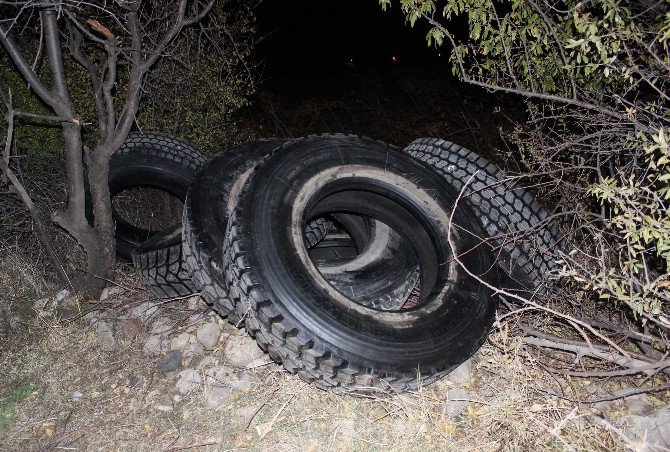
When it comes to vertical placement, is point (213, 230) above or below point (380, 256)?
above

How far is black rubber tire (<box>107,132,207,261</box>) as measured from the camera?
16.5ft

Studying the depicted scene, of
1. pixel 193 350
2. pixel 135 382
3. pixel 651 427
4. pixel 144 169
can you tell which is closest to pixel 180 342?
pixel 193 350

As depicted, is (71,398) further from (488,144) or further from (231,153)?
(488,144)

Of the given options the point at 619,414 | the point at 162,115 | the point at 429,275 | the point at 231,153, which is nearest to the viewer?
the point at 619,414

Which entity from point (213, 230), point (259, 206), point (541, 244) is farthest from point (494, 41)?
point (213, 230)

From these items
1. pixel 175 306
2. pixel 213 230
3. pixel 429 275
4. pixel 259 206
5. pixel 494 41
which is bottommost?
pixel 175 306

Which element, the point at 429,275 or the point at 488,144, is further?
the point at 488,144

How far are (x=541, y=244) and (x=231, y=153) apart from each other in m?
2.66

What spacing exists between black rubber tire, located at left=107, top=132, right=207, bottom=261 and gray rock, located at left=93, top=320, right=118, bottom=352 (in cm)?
115

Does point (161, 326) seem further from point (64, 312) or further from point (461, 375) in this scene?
point (461, 375)

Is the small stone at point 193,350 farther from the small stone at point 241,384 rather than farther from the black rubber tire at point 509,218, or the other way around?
the black rubber tire at point 509,218

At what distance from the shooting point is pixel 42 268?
4.70 metres

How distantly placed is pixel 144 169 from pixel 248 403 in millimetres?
2875

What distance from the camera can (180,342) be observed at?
12.2 ft
